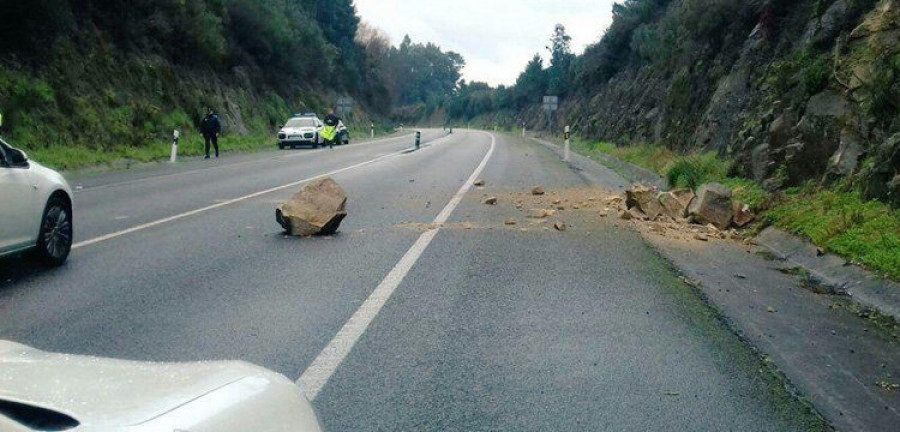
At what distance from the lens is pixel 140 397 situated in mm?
1853

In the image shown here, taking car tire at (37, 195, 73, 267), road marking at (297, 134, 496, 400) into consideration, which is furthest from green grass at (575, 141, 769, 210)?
car tire at (37, 195, 73, 267)

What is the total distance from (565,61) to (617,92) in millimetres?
44918

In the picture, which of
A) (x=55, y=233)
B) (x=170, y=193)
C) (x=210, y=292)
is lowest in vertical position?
(x=170, y=193)

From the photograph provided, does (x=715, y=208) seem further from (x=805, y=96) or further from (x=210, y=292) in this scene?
(x=210, y=292)

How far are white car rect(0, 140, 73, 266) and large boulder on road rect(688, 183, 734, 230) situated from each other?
8465 millimetres

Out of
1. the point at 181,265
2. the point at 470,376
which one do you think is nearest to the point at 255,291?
the point at 181,265

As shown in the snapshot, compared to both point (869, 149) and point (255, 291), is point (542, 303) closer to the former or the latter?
point (255, 291)

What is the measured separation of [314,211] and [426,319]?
5.01 m

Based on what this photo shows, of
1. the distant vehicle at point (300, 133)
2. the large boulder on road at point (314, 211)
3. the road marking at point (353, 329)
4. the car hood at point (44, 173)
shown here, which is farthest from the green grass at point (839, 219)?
the distant vehicle at point (300, 133)

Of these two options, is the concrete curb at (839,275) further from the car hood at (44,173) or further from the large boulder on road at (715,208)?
the car hood at (44,173)

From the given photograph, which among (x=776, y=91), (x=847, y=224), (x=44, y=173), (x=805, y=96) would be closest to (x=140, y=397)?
(x=44, y=173)

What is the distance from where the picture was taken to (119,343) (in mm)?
5496

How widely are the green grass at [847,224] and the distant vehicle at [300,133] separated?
102 ft

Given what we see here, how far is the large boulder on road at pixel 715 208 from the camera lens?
11.9 metres
